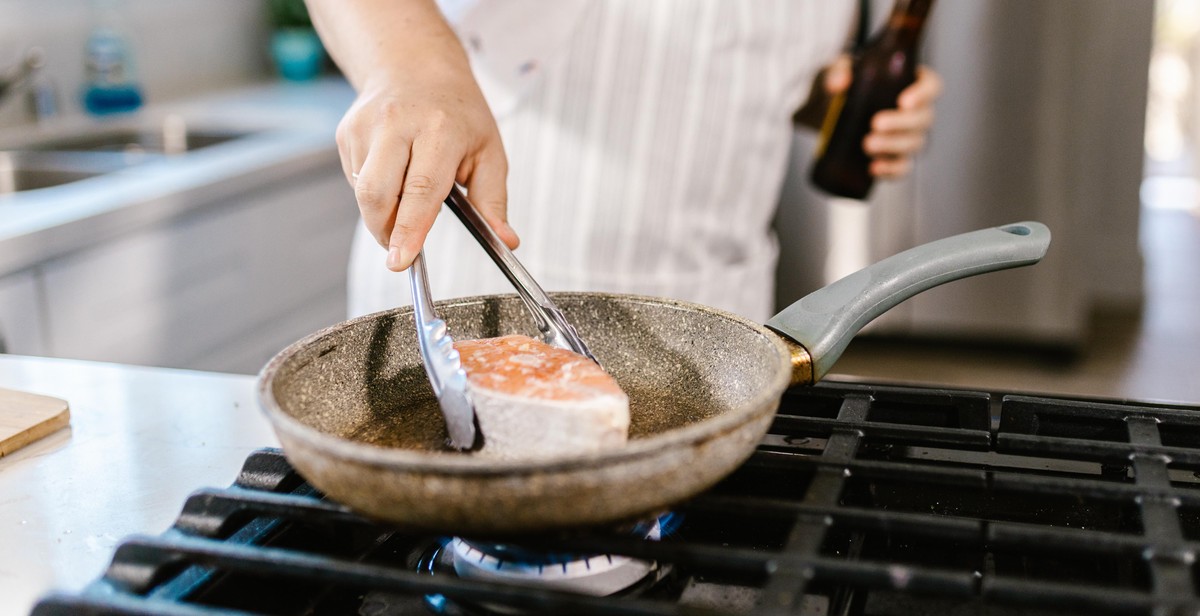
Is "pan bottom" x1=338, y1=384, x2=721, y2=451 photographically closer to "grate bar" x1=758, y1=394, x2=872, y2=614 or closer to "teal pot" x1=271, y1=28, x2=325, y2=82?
"grate bar" x1=758, y1=394, x2=872, y2=614

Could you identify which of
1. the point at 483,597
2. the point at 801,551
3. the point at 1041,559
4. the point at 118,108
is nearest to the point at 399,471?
the point at 483,597

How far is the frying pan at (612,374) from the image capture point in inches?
16.6

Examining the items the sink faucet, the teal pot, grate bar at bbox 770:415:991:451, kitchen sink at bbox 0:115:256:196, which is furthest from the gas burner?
the teal pot

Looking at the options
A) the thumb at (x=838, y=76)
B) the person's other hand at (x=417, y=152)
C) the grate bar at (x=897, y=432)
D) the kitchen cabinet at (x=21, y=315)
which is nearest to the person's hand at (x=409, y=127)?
the person's other hand at (x=417, y=152)

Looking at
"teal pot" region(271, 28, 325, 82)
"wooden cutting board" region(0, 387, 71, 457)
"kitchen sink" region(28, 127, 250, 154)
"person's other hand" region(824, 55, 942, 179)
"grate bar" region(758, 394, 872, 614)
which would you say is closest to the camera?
"grate bar" region(758, 394, 872, 614)

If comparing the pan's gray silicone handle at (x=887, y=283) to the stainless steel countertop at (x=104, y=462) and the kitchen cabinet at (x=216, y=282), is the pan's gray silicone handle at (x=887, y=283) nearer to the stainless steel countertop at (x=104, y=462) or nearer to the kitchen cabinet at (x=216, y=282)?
the stainless steel countertop at (x=104, y=462)

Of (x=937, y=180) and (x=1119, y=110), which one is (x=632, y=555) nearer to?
(x=937, y=180)

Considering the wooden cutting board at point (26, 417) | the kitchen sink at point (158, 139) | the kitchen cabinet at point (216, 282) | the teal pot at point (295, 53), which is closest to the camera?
the wooden cutting board at point (26, 417)

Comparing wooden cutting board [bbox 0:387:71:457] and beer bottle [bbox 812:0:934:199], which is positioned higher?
beer bottle [bbox 812:0:934:199]

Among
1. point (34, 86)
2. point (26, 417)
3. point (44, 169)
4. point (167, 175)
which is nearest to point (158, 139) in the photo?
point (34, 86)

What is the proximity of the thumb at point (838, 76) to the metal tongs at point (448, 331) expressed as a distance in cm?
79

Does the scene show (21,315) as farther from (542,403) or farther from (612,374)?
(542,403)

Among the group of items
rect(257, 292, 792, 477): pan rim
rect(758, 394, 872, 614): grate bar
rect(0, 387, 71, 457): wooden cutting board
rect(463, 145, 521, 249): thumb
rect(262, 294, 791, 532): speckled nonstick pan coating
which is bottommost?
rect(0, 387, 71, 457): wooden cutting board

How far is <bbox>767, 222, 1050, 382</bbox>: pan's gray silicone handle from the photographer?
1.91ft
